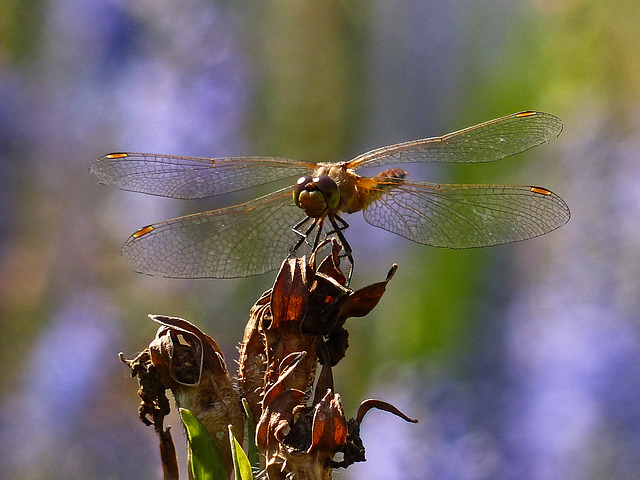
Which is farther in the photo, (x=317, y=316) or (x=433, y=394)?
(x=433, y=394)

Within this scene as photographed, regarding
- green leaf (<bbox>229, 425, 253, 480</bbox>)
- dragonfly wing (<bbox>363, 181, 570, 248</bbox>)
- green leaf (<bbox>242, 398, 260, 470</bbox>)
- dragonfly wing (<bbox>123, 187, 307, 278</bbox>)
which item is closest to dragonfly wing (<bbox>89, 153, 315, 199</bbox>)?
dragonfly wing (<bbox>123, 187, 307, 278</bbox>)

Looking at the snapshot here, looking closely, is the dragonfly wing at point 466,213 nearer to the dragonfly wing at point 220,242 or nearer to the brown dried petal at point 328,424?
the dragonfly wing at point 220,242

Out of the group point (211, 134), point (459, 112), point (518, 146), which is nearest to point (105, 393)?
point (211, 134)

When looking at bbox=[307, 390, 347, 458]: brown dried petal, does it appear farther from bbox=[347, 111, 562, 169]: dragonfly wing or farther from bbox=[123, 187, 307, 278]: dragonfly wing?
bbox=[347, 111, 562, 169]: dragonfly wing

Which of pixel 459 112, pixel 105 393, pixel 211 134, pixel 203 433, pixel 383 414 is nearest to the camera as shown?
pixel 203 433

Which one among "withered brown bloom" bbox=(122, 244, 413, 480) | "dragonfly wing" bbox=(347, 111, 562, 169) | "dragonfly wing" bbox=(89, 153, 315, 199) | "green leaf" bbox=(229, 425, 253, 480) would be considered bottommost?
"green leaf" bbox=(229, 425, 253, 480)

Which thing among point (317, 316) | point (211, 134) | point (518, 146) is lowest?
point (317, 316)

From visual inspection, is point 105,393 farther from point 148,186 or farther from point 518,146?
point 518,146
